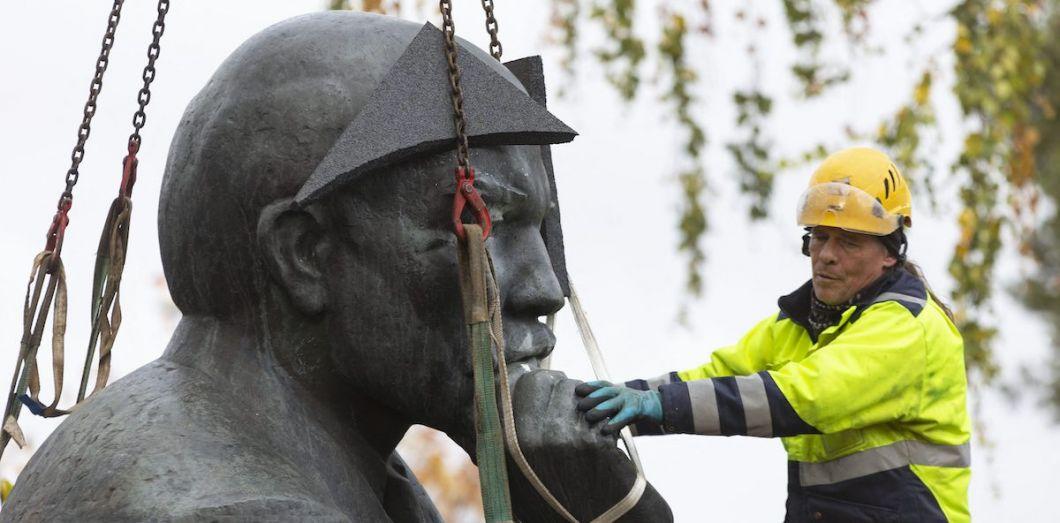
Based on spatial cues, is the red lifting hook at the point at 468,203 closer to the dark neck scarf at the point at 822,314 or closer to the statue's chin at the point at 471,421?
the statue's chin at the point at 471,421

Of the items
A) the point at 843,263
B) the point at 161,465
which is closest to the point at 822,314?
the point at 843,263

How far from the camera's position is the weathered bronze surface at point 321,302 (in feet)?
8.44

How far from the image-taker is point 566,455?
101 inches

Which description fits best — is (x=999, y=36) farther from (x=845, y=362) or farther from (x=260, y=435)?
(x=260, y=435)

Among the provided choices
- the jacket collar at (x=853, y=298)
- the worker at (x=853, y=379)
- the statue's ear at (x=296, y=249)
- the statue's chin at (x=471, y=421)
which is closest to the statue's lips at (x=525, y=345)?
the statue's chin at (x=471, y=421)

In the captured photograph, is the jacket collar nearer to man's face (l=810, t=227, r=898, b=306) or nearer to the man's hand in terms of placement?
man's face (l=810, t=227, r=898, b=306)

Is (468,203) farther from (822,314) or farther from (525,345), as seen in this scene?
(822,314)

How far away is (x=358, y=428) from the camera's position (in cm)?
276

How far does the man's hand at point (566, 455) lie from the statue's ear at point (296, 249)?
1.22ft

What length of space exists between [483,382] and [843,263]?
153 centimetres

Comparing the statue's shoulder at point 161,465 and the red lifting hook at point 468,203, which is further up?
the red lifting hook at point 468,203

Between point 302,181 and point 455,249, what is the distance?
0.27 m

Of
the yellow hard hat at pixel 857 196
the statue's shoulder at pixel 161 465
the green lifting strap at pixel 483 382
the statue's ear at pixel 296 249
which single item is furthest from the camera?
the yellow hard hat at pixel 857 196

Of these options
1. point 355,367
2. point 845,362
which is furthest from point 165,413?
point 845,362
